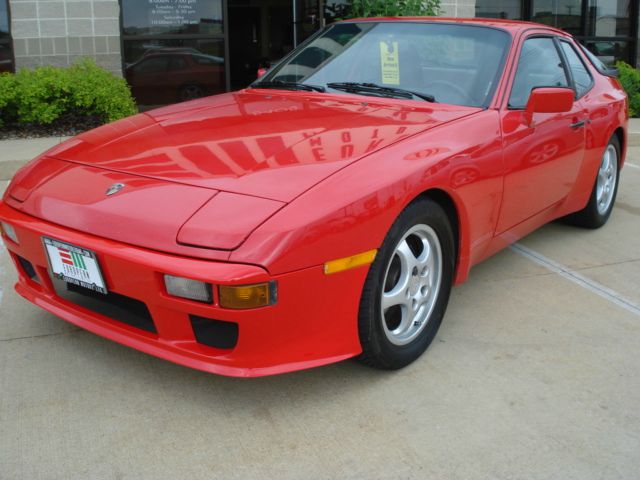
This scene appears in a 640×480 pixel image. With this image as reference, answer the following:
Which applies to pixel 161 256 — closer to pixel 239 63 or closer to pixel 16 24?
pixel 16 24

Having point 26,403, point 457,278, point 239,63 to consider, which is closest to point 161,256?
point 26,403

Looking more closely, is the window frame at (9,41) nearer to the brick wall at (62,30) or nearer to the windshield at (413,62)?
the brick wall at (62,30)

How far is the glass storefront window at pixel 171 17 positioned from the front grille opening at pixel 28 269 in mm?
6764

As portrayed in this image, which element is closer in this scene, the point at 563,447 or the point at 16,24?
the point at 563,447

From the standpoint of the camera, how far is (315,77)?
381cm

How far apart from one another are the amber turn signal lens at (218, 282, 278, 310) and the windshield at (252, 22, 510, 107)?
1.60 metres

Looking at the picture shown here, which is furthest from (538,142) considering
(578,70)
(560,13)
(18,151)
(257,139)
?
(560,13)

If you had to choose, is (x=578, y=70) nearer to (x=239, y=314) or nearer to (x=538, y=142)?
(x=538, y=142)

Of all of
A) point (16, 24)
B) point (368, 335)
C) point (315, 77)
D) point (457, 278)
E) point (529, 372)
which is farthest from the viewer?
point (16, 24)

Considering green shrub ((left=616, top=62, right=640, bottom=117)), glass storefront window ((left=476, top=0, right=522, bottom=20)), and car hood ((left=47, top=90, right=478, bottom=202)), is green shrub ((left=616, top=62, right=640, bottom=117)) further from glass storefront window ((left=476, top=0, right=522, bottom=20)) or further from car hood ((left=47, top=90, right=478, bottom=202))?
car hood ((left=47, top=90, right=478, bottom=202))

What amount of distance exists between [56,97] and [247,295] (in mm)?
6017

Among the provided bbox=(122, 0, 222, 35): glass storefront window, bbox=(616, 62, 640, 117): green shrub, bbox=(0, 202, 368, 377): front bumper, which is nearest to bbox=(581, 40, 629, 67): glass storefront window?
bbox=(616, 62, 640, 117): green shrub

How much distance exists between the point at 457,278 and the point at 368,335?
0.73 m

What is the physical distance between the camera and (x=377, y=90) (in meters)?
3.55
